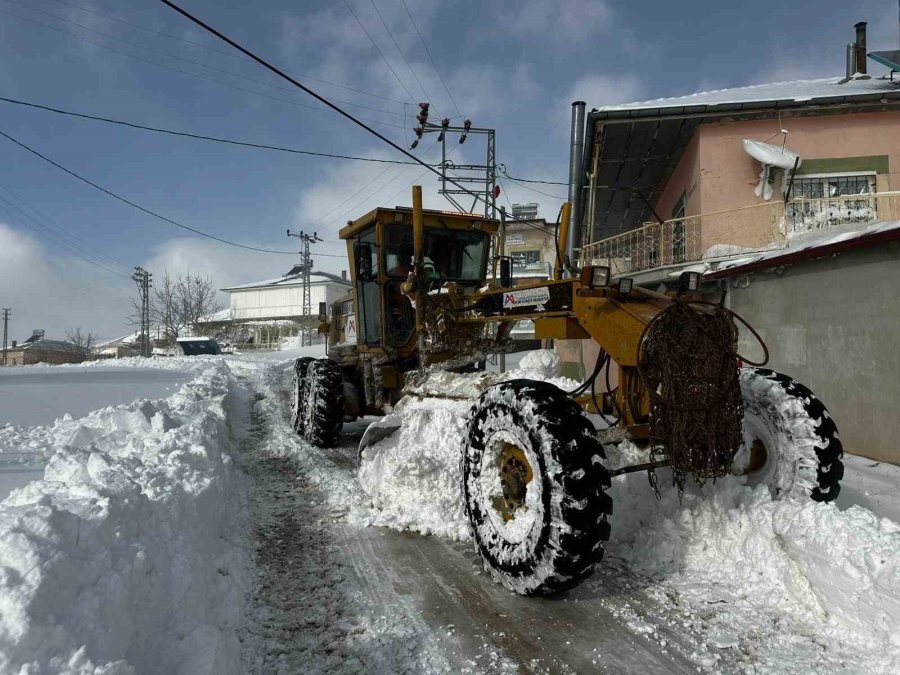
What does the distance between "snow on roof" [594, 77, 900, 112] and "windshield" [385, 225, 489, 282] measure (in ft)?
25.5

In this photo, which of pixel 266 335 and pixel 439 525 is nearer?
pixel 439 525

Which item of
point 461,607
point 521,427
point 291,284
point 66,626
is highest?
point 291,284

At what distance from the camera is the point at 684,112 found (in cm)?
1273

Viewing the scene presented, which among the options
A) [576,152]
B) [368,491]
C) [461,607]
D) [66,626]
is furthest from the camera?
[576,152]

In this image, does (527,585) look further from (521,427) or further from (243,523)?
(243,523)

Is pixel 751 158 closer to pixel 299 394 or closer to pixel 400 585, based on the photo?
pixel 299 394

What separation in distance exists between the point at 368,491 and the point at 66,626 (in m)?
2.92

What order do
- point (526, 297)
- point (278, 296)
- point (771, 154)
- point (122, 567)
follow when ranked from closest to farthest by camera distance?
point (122, 567), point (526, 297), point (771, 154), point (278, 296)

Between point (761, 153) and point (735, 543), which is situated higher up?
point (761, 153)

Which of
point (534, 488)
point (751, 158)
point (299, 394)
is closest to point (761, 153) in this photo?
point (751, 158)

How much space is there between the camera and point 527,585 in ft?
9.07

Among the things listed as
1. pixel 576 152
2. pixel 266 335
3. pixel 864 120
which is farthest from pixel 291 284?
pixel 864 120

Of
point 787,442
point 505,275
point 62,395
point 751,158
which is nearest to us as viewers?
point 787,442

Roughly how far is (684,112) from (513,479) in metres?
12.5
